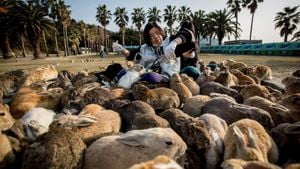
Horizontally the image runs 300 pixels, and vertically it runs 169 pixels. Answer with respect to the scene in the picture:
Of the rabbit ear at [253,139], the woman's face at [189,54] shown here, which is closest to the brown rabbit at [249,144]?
the rabbit ear at [253,139]

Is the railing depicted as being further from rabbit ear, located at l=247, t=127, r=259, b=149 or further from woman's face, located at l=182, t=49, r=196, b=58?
rabbit ear, located at l=247, t=127, r=259, b=149

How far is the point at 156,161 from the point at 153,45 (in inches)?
212

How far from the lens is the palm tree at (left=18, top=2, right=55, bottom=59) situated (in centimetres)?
5097

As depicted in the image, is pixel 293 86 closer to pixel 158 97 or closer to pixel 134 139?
pixel 158 97

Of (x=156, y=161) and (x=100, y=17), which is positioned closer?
(x=156, y=161)

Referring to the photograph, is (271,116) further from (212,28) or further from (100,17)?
(100,17)

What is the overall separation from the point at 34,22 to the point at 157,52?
50557 millimetres

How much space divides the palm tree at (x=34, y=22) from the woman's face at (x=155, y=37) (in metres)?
49.3

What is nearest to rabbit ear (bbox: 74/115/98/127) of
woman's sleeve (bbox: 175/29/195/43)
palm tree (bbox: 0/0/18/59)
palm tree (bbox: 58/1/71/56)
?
woman's sleeve (bbox: 175/29/195/43)

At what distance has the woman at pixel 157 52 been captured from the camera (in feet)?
19.8

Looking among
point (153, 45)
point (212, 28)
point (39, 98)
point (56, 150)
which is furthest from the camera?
point (212, 28)

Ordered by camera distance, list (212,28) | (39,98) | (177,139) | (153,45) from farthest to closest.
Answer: (212,28) < (153,45) < (39,98) < (177,139)

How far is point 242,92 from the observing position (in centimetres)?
467

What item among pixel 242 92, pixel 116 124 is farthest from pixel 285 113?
pixel 116 124
